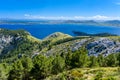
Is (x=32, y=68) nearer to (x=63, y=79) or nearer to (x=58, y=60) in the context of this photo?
(x=58, y=60)

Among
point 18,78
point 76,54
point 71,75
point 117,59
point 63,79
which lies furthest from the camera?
point 117,59

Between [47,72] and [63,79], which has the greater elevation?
[63,79]

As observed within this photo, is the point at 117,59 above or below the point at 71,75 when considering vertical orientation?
below

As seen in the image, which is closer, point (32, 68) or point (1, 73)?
point (32, 68)

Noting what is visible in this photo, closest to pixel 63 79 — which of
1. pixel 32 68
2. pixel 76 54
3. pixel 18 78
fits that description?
pixel 76 54

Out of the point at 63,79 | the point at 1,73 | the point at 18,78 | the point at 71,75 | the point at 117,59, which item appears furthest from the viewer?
the point at 1,73

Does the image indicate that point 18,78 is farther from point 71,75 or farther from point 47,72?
point 71,75

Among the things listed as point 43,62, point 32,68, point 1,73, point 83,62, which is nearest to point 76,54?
point 83,62

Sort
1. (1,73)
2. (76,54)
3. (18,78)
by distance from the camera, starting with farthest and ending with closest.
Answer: (1,73)
(18,78)
(76,54)

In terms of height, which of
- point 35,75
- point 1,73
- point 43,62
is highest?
point 43,62
